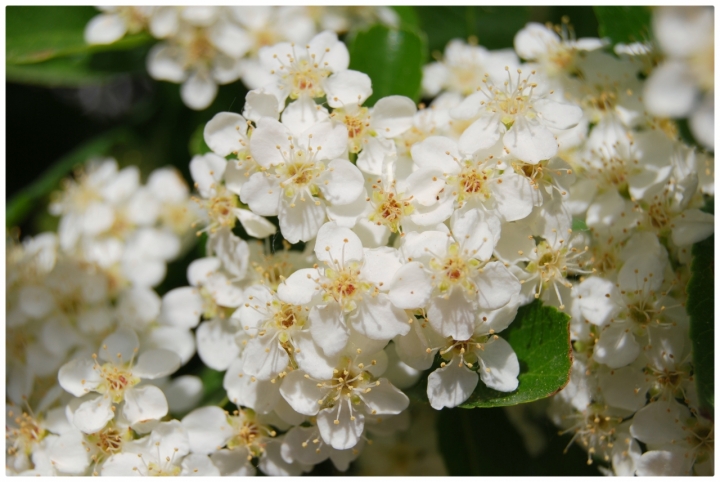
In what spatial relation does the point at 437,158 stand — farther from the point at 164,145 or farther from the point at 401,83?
the point at 164,145

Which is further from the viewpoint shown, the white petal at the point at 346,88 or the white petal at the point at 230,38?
the white petal at the point at 230,38

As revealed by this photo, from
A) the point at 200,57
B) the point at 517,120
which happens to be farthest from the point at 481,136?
the point at 200,57

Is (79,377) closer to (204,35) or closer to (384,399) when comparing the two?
(384,399)

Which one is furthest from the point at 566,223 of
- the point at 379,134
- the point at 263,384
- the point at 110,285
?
the point at 110,285

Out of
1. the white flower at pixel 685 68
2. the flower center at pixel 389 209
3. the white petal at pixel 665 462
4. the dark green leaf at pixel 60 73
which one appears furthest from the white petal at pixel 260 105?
the white petal at pixel 665 462

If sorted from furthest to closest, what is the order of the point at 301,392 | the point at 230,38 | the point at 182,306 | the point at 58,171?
the point at 58,171
the point at 230,38
the point at 182,306
the point at 301,392

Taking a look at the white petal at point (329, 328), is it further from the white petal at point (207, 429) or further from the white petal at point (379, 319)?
Answer: the white petal at point (207, 429)

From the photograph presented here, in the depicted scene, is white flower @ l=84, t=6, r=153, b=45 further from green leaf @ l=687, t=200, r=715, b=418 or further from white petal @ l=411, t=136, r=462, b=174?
green leaf @ l=687, t=200, r=715, b=418

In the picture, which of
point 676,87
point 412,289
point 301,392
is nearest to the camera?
point 676,87
